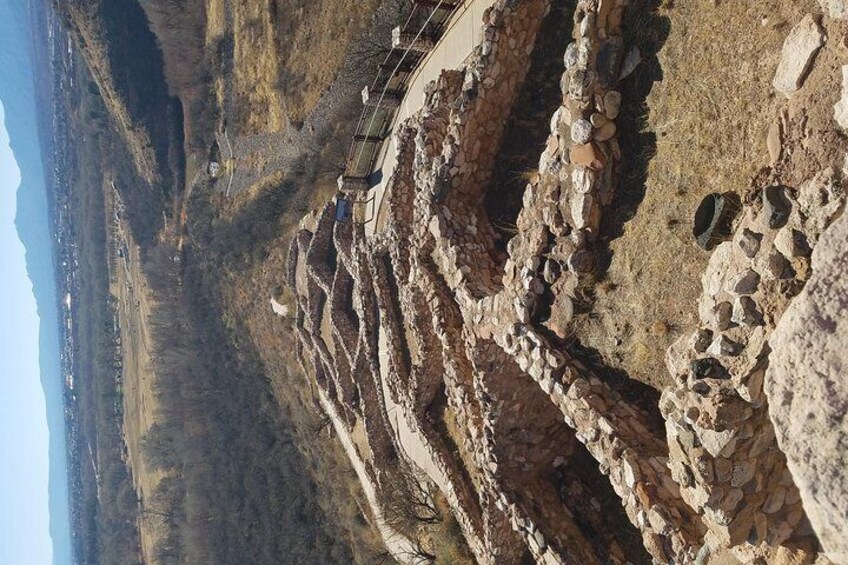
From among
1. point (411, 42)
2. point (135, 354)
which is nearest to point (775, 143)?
point (411, 42)

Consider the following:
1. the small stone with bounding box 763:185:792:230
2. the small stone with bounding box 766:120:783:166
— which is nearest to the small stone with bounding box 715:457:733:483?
the small stone with bounding box 763:185:792:230

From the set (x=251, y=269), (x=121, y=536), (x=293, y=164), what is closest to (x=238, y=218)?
(x=251, y=269)

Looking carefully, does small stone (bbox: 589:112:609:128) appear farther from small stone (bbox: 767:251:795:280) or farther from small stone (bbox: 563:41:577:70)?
small stone (bbox: 767:251:795:280)

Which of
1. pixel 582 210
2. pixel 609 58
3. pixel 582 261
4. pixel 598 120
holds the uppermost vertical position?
pixel 609 58

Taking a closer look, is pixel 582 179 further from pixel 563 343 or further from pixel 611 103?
pixel 563 343

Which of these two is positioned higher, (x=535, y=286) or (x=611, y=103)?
(x=611, y=103)

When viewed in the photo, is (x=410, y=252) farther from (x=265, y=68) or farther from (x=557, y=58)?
(x=265, y=68)

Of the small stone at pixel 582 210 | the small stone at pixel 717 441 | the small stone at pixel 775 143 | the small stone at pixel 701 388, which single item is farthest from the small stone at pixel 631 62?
the small stone at pixel 717 441
